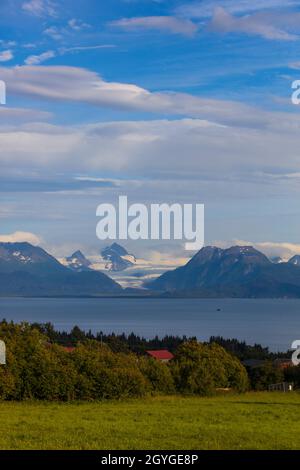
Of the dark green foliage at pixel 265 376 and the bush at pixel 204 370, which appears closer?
the bush at pixel 204 370

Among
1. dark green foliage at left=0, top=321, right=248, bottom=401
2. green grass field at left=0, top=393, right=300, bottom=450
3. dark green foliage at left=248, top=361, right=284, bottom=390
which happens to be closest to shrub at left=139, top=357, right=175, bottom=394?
dark green foliage at left=0, top=321, right=248, bottom=401

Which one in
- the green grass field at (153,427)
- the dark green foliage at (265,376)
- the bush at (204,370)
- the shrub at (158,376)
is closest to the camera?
the green grass field at (153,427)

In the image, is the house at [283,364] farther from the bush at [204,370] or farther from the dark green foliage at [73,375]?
the dark green foliage at [73,375]

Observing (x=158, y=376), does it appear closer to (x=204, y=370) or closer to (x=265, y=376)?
(x=204, y=370)

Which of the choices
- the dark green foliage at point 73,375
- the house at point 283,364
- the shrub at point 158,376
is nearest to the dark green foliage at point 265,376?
the house at point 283,364

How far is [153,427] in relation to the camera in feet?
68.9

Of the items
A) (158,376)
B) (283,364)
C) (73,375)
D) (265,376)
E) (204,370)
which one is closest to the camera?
(73,375)

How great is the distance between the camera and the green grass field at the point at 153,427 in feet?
57.7

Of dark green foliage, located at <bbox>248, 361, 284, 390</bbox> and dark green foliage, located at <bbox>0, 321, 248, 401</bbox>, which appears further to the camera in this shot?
dark green foliage, located at <bbox>248, 361, 284, 390</bbox>

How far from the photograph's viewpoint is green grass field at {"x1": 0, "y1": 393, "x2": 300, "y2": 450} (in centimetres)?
1759

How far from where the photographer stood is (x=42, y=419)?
23844 millimetres

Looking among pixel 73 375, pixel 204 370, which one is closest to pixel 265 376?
pixel 204 370

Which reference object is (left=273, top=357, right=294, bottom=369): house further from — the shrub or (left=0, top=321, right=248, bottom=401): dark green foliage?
(left=0, top=321, right=248, bottom=401): dark green foliage
